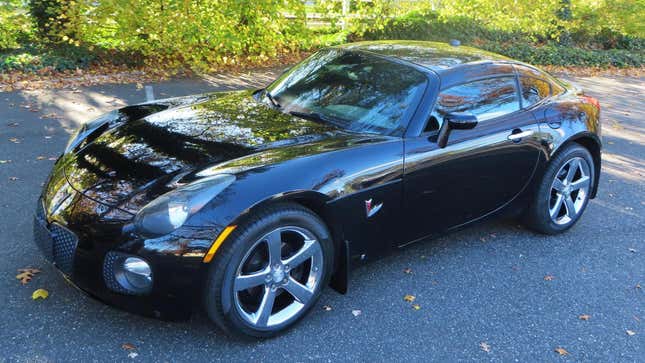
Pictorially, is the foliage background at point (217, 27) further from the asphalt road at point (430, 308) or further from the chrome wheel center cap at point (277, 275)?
the chrome wheel center cap at point (277, 275)

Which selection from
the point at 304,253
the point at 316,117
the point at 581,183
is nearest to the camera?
the point at 304,253

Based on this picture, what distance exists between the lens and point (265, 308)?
2912 mm

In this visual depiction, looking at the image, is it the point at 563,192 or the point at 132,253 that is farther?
the point at 563,192

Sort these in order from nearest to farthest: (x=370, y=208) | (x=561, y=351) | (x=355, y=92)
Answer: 1. (x=561, y=351)
2. (x=370, y=208)
3. (x=355, y=92)

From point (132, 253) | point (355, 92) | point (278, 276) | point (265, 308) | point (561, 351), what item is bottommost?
point (561, 351)

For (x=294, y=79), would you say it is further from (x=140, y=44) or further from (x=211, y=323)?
(x=140, y=44)

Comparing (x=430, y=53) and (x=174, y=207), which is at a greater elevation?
(x=430, y=53)

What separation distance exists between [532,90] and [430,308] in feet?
6.61

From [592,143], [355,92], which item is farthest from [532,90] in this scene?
[355,92]

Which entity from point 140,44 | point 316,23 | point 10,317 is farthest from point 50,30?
point 10,317

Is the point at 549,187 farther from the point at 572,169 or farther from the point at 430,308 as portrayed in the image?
the point at 430,308

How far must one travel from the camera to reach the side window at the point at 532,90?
423 cm

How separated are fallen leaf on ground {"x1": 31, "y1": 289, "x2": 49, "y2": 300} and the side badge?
1873 millimetres

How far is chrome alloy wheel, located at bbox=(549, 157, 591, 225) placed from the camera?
448cm
